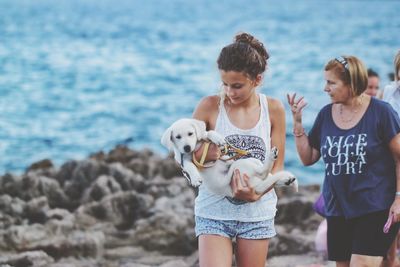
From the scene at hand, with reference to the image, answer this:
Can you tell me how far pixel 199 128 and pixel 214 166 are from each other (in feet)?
0.75

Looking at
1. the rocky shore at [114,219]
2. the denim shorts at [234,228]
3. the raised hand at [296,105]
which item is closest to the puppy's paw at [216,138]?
the denim shorts at [234,228]

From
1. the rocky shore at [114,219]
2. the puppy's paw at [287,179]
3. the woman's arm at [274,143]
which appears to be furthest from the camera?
the rocky shore at [114,219]

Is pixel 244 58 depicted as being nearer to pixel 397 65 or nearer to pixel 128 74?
pixel 397 65

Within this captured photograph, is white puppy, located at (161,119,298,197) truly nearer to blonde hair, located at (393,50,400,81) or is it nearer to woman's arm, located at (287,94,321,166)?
woman's arm, located at (287,94,321,166)

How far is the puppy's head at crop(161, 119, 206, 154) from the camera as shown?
4805 millimetres

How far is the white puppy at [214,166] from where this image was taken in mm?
4801

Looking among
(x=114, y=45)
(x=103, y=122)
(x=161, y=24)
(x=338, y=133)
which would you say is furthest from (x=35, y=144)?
(x=161, y=24)

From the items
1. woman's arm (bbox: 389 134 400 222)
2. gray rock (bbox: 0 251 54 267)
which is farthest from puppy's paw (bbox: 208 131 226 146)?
gray rock (bbox: 0 251 54 267)

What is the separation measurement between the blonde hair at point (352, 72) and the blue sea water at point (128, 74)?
0.75 metres

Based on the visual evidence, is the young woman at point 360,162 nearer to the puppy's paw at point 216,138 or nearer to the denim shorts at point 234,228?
the denim shorts at point 234,228

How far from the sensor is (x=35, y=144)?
21.7 meters

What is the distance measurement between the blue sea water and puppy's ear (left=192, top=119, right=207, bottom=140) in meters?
0.74

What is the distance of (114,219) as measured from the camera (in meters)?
11.0

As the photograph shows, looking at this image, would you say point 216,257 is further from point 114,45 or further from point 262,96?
point 114,45
